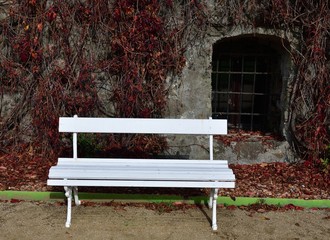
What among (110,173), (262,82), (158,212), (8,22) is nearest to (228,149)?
(262,82)

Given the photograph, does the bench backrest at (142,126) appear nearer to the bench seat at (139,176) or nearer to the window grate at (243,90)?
the bench seat at (139,176)

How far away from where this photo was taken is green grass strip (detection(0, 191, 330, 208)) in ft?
14.1

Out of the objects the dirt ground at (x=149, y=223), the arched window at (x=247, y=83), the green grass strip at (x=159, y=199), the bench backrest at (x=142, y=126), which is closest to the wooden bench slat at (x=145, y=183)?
the dirt ground at (x=149, y=223)

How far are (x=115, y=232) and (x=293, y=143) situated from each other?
9.79 ft

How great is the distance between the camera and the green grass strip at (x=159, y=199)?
431 cm

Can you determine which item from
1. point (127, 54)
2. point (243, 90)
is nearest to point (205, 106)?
point (243, 90)

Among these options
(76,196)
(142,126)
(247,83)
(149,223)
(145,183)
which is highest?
(247,83)

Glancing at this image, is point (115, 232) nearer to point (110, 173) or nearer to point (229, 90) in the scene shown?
point (110, 173)

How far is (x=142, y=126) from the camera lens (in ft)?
13.6

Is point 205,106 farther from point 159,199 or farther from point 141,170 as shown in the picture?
point 141,170

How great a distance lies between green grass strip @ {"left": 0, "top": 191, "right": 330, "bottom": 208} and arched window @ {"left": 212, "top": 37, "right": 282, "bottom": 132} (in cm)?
183

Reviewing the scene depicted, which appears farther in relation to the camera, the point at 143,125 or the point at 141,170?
the point at 143,125

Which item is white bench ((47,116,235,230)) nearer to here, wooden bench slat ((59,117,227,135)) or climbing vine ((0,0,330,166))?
wooden bench slat ((59,117,227,135))

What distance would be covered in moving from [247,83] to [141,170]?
10.0 ft
